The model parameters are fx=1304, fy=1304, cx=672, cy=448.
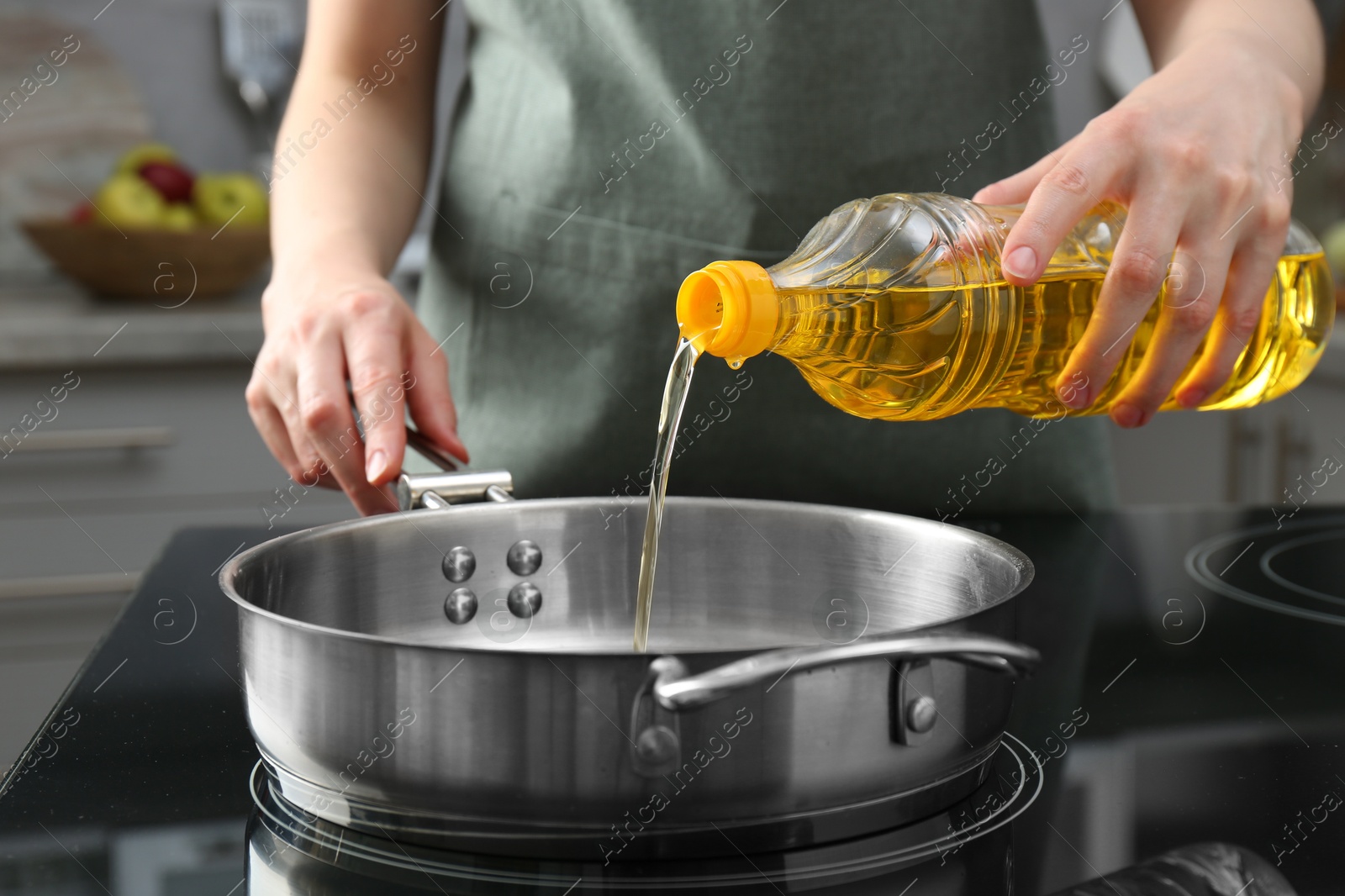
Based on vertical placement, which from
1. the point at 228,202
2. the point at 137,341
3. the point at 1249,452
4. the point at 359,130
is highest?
the point at 359,130

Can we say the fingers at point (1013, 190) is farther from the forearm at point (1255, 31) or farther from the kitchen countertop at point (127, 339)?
the kitchen countertop at point (127, 339)

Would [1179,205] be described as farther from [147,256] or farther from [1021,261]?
[147,256]

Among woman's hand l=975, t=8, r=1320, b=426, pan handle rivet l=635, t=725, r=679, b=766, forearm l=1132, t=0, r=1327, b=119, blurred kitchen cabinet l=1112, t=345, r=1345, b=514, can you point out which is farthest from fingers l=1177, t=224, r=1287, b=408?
blurred kitchen cabinet l=1112, t=345, r=1345, b=514

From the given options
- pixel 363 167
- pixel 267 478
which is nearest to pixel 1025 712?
pixel 363 167

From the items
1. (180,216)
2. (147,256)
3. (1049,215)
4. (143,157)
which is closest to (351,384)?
(1049,215)

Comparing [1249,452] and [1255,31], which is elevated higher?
[1255,31]

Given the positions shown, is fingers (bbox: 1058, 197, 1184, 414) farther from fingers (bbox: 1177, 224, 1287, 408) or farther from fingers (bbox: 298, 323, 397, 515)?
fingers (bbox: 298, 323, 397, 515)

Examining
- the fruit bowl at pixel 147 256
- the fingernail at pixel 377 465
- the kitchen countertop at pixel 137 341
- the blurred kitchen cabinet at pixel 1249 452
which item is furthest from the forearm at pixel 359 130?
the blurred kitchen cabinet at pixel 1249 452

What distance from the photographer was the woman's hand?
560mm

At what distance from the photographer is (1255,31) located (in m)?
0.70

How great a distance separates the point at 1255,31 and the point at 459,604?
52cm

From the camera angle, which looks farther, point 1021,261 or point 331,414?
point 331,414

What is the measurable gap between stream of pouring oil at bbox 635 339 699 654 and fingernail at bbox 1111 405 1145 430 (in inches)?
9.1

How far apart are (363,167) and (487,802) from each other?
607 millimetres
